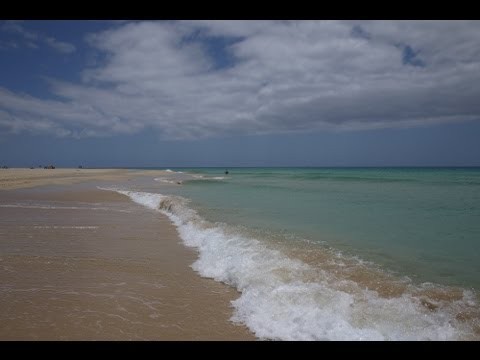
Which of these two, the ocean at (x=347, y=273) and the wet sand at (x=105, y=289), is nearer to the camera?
the wet sand at (x=105, y=289)

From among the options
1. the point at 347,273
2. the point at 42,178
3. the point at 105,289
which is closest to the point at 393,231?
the point at 347,273

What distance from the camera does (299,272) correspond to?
703 centimetres

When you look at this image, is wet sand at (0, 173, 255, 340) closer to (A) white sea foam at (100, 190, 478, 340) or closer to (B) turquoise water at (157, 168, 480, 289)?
(A) white sea foam at (100, 190, 478, 340)

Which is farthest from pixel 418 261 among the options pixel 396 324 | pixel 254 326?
pixel 254 326

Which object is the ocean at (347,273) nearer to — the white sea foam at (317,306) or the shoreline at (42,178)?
the white sea foam at (317,306)

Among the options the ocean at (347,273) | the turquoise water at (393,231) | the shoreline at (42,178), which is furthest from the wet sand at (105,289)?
the shoreline at (42,178)

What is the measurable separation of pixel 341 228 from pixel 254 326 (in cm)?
787

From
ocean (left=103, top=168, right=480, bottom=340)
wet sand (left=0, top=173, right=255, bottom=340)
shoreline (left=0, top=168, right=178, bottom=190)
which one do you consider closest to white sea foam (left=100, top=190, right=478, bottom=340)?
ocean (left=103, top=168, right=480, bottom=340)

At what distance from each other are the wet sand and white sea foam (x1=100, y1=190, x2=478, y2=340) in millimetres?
400

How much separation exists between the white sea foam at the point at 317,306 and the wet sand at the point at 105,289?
1.31 feet

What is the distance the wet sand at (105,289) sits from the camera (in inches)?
187

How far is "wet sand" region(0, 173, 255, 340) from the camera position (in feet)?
15.6

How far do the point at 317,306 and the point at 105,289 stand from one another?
379 cm

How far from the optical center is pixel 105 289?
246 inches
